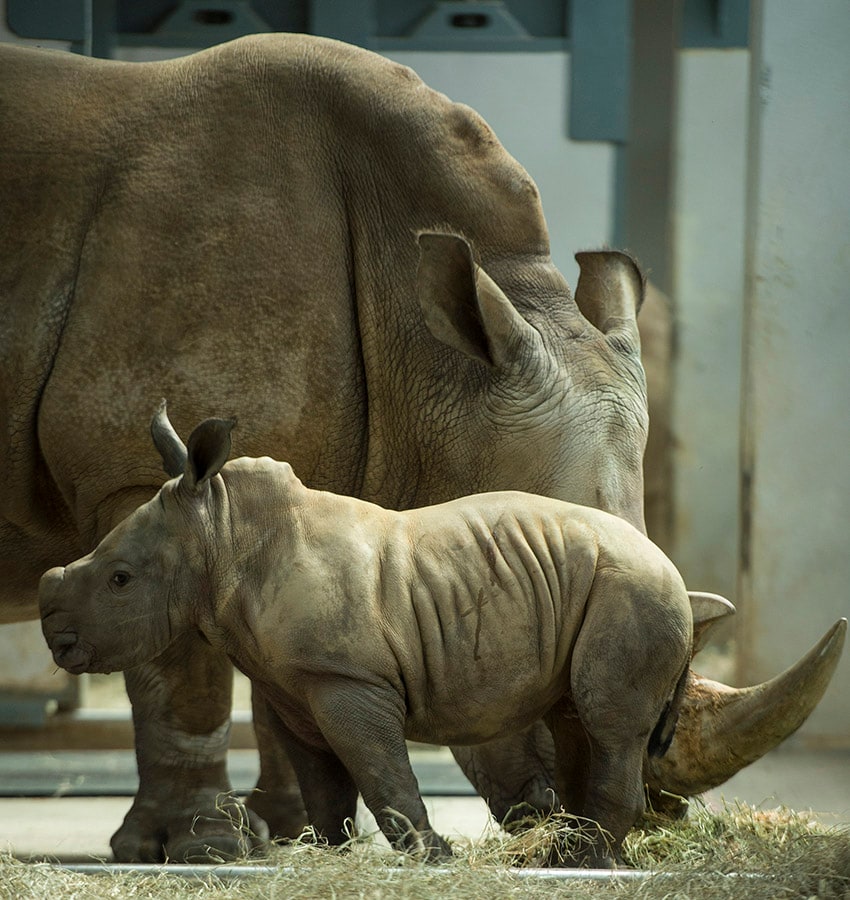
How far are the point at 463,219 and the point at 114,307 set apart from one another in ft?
2.69

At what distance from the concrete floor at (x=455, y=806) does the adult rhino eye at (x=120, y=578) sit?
1.32 metres

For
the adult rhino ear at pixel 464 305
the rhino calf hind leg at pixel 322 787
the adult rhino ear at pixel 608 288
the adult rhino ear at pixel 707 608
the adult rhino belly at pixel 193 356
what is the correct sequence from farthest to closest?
the adult rhino ear at pixel 608 288
the adult rhino belly at pixel 193 356
the adult rhino ear at pixel 464 305
the adult rhino ear at pixel 707 608
the rhino calf hind leg at pixel 322 787

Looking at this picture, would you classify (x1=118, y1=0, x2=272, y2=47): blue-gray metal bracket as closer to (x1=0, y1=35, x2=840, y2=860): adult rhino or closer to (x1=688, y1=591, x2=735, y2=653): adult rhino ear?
(x1=0, y1=35, x2=840, y2=860): adult rhino

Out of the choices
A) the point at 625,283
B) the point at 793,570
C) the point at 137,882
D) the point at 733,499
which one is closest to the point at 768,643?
the point at 793,570

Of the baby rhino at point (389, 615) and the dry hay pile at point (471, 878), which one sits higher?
the baby rhino at point (389, 615)

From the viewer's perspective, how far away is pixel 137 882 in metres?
2.67

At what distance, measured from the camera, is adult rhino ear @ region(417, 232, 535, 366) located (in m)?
3.15

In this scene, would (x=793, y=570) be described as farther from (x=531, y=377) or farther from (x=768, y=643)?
(x=531, y=377)

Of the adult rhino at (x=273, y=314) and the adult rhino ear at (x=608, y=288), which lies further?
the adult rhino ear at (x=608, y=288)

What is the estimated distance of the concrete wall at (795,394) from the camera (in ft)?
17.6

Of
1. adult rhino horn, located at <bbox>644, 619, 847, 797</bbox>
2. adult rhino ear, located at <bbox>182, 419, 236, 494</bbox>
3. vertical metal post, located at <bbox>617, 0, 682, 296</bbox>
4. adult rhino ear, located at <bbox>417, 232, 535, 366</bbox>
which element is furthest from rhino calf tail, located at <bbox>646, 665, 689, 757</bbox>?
vertical metal post, located at <bbox>617, 0, 682, 296</bbox>

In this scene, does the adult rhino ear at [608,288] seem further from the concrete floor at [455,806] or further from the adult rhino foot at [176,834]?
the adult rhino foot at [176,834]

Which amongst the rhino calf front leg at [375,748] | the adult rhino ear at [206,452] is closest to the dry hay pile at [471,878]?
the rhino calf front leg at [375,748]

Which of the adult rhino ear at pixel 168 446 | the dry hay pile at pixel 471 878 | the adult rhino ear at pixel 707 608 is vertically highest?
the adult rhino ear at pixel 168 446
